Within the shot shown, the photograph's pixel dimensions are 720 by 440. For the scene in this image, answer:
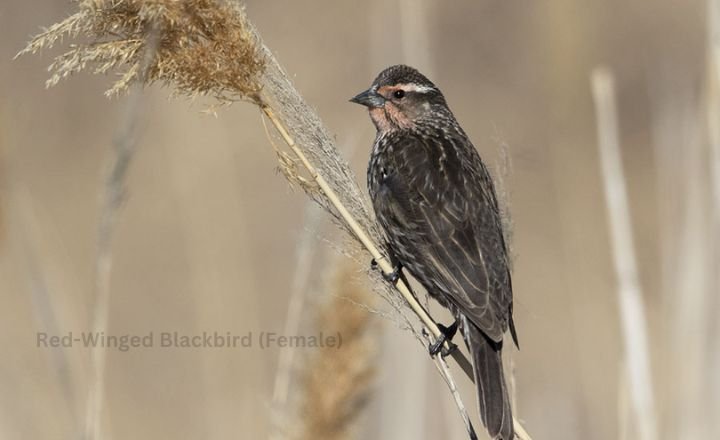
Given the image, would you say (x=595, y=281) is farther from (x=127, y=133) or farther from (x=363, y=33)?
(x=363, y=33)

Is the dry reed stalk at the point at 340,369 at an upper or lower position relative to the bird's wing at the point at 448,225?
lower

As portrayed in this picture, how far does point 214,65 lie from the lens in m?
2.81

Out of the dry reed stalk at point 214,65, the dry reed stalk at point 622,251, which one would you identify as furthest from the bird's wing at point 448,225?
the dry reed stalk at point 214,65

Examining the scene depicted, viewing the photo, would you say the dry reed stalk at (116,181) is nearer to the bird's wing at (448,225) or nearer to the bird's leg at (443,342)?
the bird's leg at (443,342)

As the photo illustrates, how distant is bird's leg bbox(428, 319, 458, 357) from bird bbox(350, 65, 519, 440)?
10 mm

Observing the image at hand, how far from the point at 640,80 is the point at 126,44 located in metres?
10.4

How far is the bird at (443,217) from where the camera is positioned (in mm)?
3441

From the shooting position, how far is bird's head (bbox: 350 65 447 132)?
13.8ft

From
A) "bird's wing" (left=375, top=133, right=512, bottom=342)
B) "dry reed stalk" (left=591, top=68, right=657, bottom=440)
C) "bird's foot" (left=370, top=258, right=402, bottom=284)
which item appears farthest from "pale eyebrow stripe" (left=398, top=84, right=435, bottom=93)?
"bird's foot" (left=370, top=258, right=402, bottom=284)

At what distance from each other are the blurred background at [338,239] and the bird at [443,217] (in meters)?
0.18

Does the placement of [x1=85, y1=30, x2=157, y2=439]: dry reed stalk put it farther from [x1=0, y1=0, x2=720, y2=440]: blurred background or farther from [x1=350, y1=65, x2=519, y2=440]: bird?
[x1=350, y1=65, x2=519, y2=440]: bird

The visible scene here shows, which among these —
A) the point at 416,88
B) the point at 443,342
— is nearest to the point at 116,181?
the point at 443,342

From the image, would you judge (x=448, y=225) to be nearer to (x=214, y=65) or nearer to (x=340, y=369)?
(x=340, y=369)

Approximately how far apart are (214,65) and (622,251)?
5.01 ft
